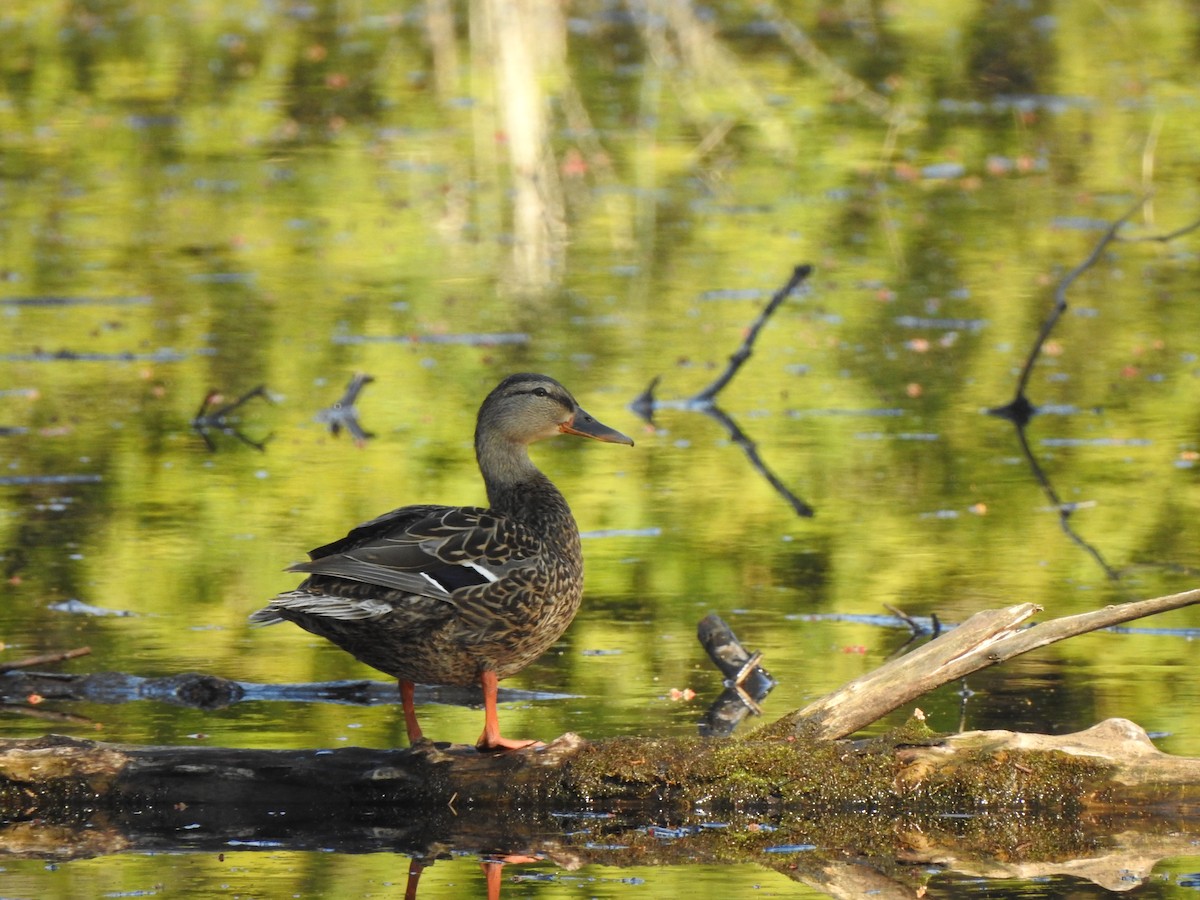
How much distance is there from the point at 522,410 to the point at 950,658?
71.5 inches

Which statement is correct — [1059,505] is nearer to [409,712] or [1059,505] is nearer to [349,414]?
[349,414]

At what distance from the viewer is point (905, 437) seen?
11.2m

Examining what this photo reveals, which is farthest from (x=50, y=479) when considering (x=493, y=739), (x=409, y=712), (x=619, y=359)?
(x=493, y=739)

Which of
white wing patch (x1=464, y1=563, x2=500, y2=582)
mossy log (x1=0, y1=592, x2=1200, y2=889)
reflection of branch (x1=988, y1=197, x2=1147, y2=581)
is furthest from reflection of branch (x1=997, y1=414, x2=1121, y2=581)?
white wing patch (x1=464, y1=563, x2=500, y2=582)

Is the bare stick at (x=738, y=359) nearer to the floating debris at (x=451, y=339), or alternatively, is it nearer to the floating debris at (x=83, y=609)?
the floating debris at (x=451, y=339)

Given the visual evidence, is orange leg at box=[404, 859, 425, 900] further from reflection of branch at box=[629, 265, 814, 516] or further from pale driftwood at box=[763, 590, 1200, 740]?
reflection of branch at box=[629, 265, 814, 516]

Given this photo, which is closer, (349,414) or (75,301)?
(349,414)

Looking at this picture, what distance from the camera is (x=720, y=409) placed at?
39.2 ft

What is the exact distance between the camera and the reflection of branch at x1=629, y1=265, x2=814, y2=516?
10882 mm

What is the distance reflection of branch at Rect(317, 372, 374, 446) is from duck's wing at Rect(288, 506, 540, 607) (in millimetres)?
4856

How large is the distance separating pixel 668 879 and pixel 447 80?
64.1 ft

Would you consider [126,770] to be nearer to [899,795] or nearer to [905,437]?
[899,795]

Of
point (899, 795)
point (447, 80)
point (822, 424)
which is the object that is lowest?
point (447, 80)

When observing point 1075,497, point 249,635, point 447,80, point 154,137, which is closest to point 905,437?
point 1075,497
